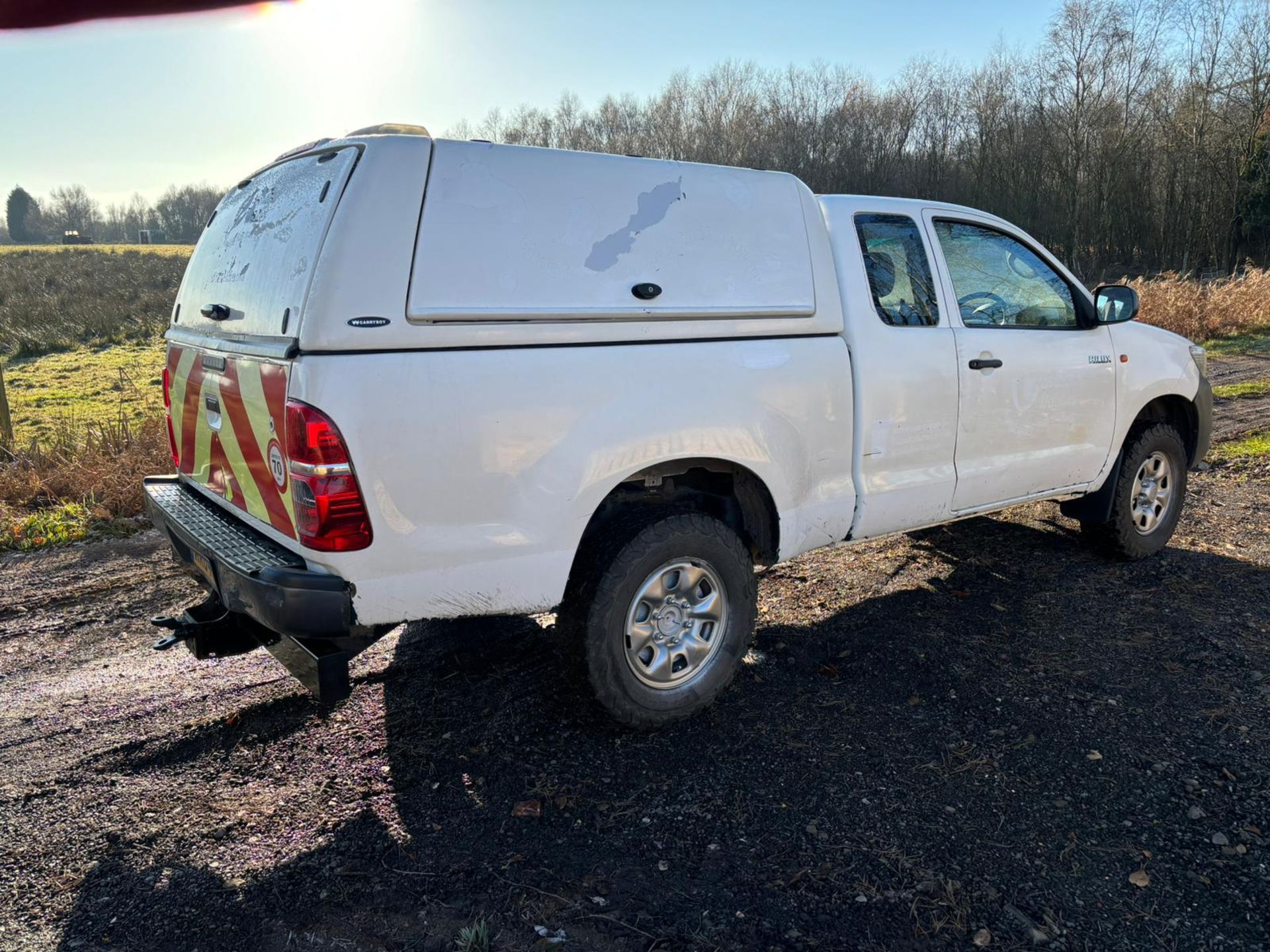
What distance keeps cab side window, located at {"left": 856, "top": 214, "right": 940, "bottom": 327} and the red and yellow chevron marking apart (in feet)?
8.58

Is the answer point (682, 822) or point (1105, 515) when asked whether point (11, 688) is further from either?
point (1105, 515)

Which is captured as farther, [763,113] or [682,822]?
[763,113]

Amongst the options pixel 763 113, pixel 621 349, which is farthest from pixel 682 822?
Result: pixel 763 113

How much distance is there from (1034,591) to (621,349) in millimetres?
3119

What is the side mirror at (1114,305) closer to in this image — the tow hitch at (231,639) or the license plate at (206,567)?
the tow hitch at (231,639)

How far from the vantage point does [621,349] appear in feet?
10.3

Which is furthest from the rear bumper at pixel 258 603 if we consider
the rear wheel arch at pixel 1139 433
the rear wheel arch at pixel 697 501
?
the rear wheel arch at pixel 1139 433

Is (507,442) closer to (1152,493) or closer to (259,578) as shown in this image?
(259,578)

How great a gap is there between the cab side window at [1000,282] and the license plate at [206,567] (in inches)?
140

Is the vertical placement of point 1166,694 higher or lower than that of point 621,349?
lower

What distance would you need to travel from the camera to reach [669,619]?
3475mm

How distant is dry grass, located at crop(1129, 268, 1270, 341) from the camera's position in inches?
609

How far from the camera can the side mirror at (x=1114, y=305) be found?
4734mm

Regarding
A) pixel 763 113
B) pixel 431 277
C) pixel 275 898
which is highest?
pixel 763 113
